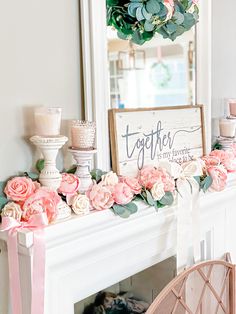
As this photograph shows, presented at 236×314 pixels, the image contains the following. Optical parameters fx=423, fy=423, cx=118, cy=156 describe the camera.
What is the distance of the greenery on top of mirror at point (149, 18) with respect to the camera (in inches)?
48.5

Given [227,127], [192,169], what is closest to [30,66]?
[192,169]

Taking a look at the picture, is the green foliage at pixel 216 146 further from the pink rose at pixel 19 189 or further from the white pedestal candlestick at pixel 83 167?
the pink rose at pixel 19 189

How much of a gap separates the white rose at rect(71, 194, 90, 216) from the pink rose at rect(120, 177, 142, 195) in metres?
0.15

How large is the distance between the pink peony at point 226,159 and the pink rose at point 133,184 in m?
0.46

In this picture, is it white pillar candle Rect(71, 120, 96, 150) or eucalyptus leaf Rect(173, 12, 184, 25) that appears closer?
white pillar candle Rect(71, 120, 96, 150)

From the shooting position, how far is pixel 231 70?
1.75m

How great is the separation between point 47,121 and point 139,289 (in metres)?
0.79

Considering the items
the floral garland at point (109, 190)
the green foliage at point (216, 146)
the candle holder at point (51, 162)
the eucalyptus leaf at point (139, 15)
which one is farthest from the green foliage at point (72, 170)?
the green foliage at point (216, 146)

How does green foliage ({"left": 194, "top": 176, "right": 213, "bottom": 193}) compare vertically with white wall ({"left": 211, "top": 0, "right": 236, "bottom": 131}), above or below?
below

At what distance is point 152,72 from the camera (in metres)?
1.49

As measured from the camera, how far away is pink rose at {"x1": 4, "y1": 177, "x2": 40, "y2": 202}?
993mm

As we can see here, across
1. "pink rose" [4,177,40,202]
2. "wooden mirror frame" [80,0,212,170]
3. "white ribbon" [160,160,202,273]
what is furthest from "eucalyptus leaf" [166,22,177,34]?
"pink rose" [4,177,40,202]

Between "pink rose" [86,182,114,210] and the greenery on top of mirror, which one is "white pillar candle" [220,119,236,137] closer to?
the greenery on top of mirror

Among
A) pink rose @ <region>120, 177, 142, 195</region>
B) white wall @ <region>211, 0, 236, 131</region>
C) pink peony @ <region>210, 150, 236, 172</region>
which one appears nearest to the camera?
pink rose @ <region>120, 177, 142, 195</region>
